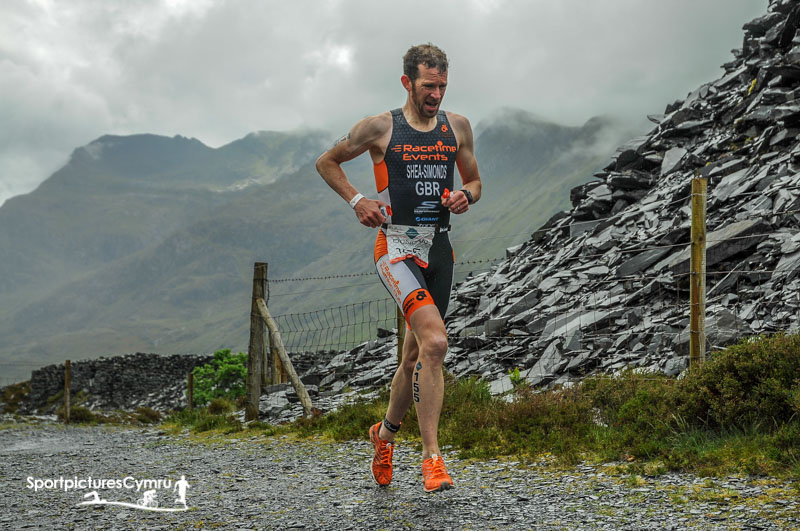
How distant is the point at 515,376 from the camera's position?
9.49 meters

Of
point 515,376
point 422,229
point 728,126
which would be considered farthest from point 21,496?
point 728,126

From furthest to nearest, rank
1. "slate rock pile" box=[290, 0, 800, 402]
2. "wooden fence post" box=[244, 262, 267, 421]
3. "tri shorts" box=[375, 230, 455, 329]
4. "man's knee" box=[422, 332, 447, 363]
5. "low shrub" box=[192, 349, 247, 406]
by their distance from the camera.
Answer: "low shrub" box=[192, 349, 247, 406] → "wooden fence post" box=[244, 262, 267, 421] → "slate rock pile" box=[290, 0, 800, 402] → "tri shorts" box=[375, 230, 455, 329] → "man's knee" box=[422, 332, 447, 363]

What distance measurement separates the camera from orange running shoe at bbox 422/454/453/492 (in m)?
4.39

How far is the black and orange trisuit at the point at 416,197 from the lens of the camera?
16.4 ft

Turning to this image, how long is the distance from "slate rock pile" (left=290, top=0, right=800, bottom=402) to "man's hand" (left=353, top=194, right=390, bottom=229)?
13.9ft

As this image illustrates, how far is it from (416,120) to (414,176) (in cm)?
43

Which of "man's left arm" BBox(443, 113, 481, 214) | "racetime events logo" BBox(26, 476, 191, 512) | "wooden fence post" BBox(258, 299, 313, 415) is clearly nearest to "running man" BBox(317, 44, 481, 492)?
"man's left arm" BBox(443, 113, 481, 214)

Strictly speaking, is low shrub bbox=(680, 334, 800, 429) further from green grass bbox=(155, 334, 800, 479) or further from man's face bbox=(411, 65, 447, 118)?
man's face bbox=(411, 65, 447, 118)

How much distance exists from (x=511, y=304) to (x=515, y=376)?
415cm

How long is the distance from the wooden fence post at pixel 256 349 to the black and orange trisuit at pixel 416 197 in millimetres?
5756

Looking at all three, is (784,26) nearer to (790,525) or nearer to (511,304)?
(511,304)

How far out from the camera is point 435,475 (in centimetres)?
445

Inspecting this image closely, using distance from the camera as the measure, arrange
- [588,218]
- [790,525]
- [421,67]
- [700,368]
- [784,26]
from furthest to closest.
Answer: [784,26], [588,218], [700,368], [421,67], [790,525]

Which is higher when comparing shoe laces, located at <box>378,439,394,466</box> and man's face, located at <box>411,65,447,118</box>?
man's face, located at <box>411,65,447,118</box>
